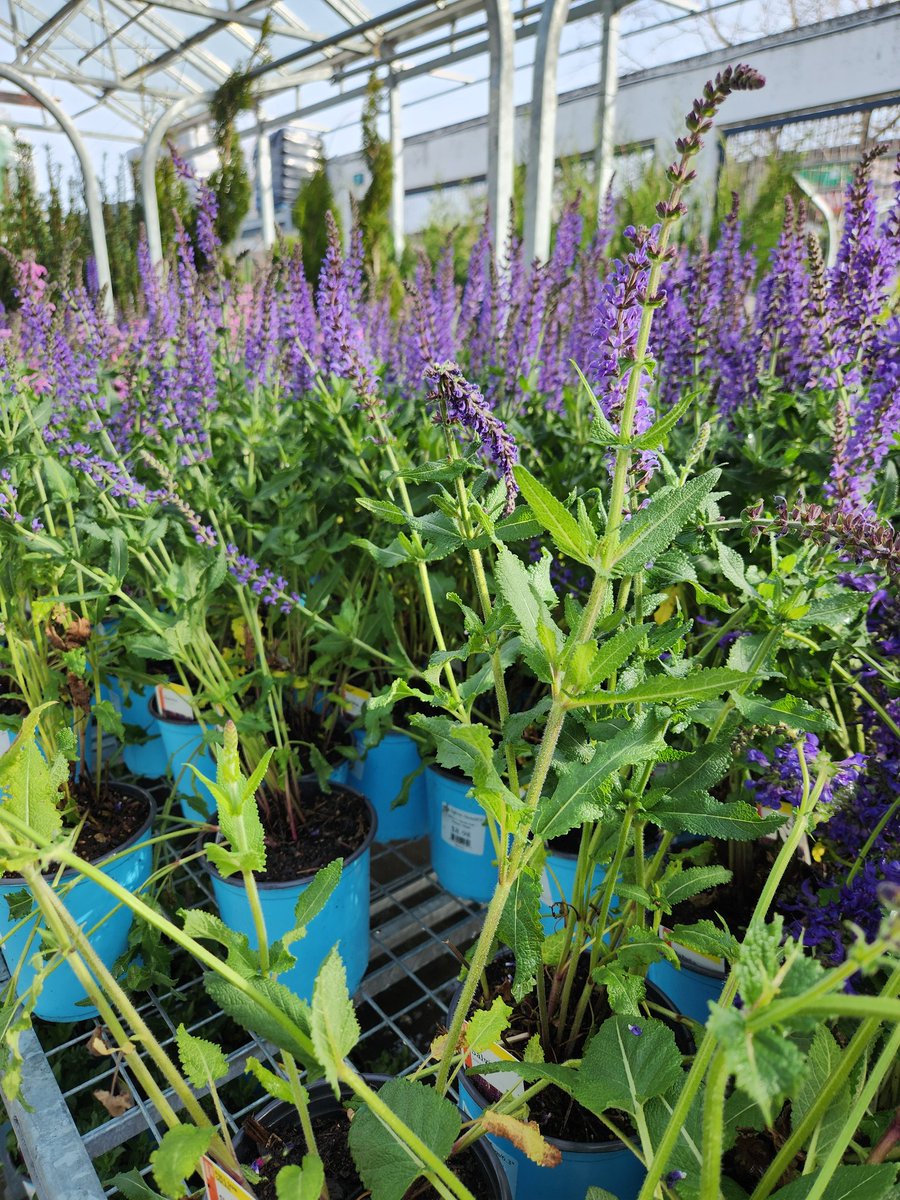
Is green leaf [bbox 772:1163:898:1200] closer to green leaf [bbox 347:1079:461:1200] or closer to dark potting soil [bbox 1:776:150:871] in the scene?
green leaf [bbox 347:1079:461:1200]

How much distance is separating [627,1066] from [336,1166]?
36 cm

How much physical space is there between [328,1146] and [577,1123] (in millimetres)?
317

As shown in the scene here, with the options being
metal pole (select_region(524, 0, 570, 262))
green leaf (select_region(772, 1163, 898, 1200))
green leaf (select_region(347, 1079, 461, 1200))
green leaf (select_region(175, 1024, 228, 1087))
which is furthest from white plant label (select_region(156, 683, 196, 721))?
metal pole (select_region(524, 0, 570, 262))

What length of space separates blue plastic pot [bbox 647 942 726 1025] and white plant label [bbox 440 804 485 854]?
498mm

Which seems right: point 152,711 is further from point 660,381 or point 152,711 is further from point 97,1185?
point 660,381

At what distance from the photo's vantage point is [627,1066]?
814 millimetres

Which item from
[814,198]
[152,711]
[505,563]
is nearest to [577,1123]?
[505,563]

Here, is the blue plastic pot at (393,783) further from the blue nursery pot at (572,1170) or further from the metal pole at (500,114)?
the metal pole at (500,114)

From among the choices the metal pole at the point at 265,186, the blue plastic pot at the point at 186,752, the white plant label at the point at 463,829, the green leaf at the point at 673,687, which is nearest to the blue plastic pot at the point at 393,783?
the white plant label at the point at 463,829

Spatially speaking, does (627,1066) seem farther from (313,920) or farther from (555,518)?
(313,920)

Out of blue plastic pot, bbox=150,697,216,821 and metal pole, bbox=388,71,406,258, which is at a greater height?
metal pole, bbox=388,71,406,258

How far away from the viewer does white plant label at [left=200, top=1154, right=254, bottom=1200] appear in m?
0.74

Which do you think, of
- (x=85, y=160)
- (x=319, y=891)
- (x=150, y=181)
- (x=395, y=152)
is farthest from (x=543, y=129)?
(x=85, y=160)

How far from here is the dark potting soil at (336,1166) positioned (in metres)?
0.86
